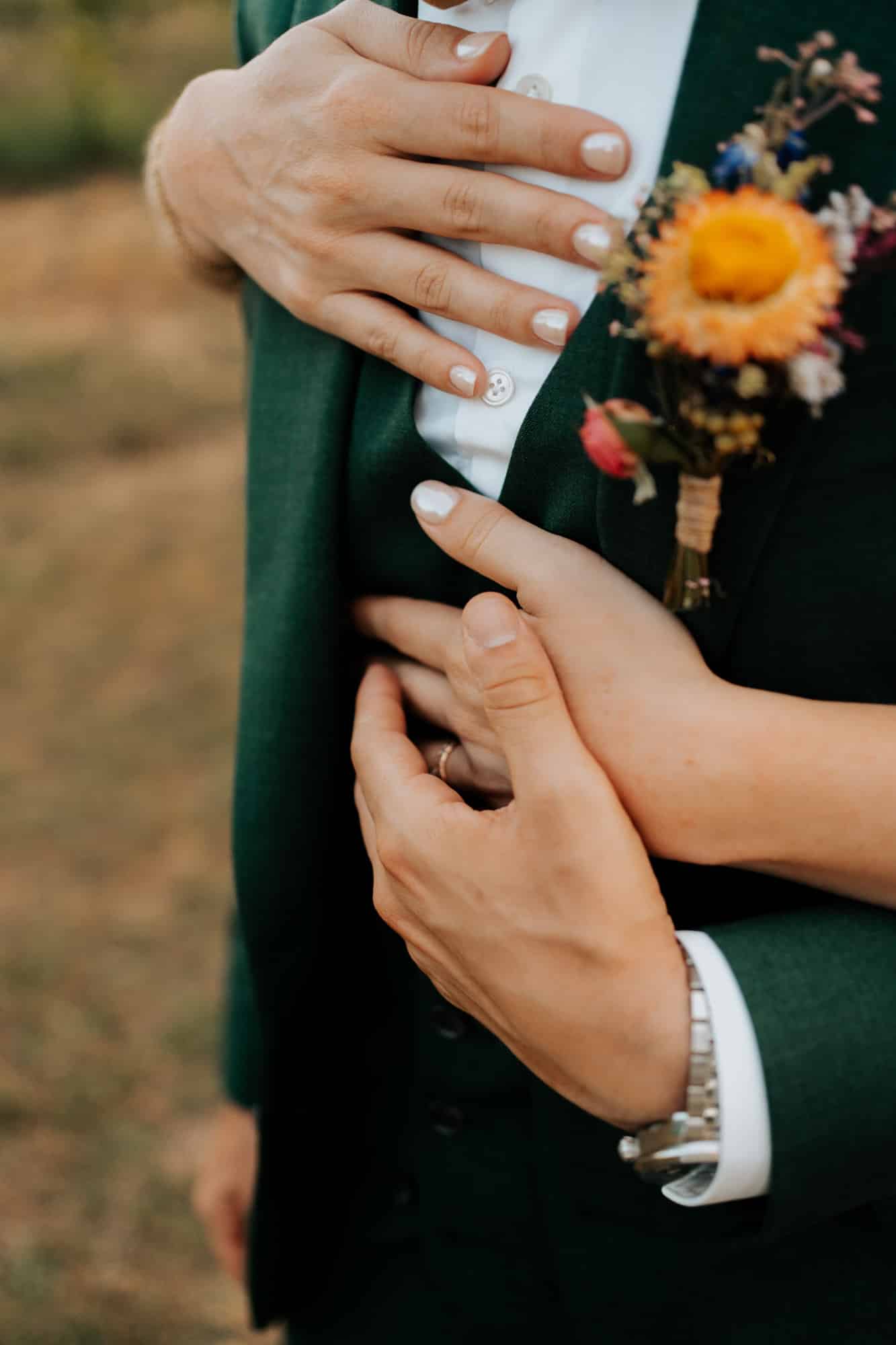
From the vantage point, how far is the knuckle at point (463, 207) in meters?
0.87

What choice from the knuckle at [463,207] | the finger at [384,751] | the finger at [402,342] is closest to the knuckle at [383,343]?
the finger at [402,342]

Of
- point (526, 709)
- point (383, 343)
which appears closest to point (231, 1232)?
point (526, 709)

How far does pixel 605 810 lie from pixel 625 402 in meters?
0.29

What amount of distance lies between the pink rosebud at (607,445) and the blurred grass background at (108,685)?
219 cm

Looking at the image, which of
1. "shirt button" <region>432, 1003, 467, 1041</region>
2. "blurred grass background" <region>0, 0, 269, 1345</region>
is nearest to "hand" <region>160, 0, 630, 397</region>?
"shirt button" <region>432, 1003, 467, 1041</region>

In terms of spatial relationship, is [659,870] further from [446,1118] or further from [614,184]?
[614,184]

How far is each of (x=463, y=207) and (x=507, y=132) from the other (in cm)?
7

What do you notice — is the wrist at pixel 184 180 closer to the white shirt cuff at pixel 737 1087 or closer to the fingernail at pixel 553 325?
the fingernail at pixel 553 325

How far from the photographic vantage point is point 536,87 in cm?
86

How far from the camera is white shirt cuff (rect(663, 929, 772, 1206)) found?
82 cm

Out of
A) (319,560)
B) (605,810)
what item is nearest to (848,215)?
(605,810)

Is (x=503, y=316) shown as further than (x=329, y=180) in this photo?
No

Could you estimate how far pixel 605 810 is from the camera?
823 millimetres

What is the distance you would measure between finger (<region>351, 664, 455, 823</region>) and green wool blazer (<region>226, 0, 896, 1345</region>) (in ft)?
0.18
